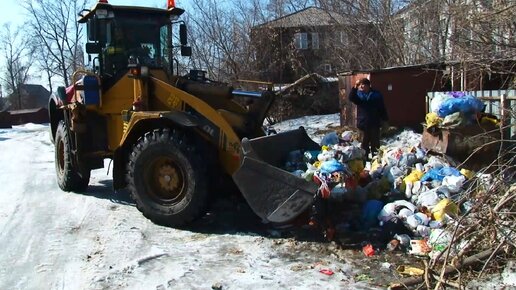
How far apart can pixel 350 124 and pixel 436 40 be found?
3310 mm

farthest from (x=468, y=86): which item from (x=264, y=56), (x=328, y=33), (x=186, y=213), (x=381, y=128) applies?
(x=264, y=56)

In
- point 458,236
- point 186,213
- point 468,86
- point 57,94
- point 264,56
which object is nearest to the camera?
point 458,236

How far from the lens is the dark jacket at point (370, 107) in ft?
27.7

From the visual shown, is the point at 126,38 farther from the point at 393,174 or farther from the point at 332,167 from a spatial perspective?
the point at 393,174

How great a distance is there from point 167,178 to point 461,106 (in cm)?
405

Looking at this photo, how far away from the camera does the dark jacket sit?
845 cm

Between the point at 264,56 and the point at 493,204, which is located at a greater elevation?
the point at 264,56

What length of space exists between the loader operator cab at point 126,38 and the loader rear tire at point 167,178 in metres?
1.53

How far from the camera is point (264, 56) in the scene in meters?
23.9

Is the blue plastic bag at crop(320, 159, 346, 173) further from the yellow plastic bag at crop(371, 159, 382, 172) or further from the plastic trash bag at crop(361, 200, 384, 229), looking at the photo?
the yellow plastic bag at crop(371, 159, 382, 172)

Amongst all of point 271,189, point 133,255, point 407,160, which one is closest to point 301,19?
point 407,160

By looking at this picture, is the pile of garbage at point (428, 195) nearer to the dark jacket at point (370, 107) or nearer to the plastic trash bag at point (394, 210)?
the plastic trash bag at point (394, 210)

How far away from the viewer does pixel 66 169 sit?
8.03m

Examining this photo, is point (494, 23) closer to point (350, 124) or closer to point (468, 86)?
point (468, 86)
